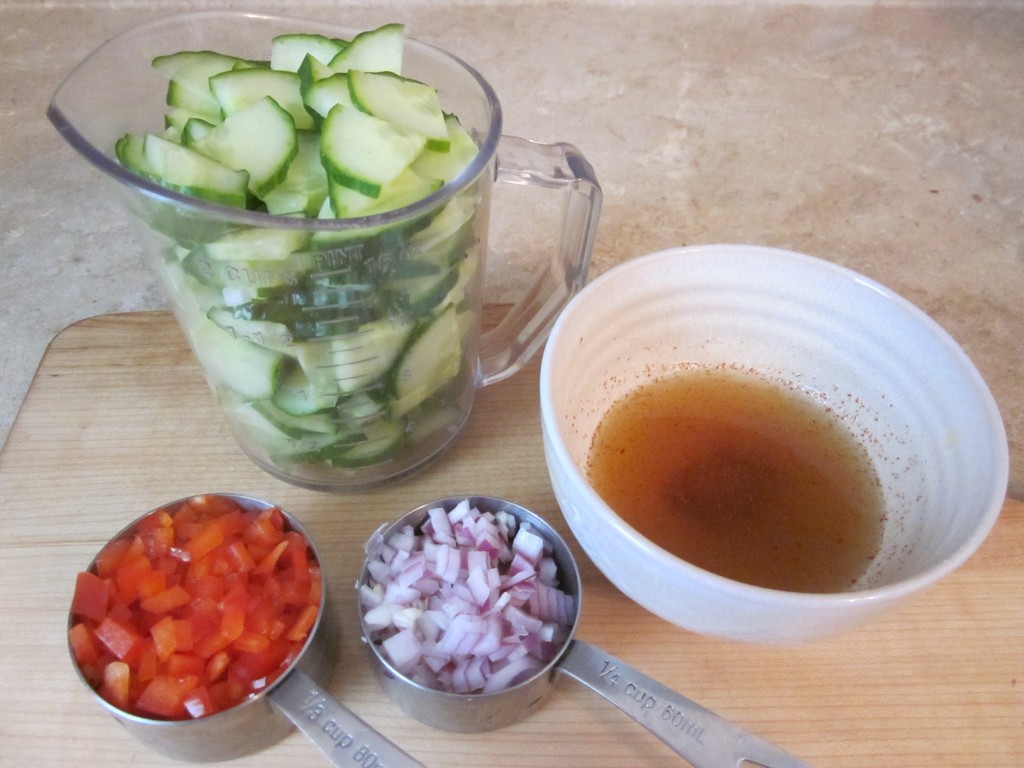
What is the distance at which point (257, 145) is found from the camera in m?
0.62

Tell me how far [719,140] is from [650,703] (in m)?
1.19

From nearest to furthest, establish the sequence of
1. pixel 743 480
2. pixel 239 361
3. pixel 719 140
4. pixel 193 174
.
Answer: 1. pixel 193 174
2. pixel 239 361
3. pixel 743 480
4. pixel 719 140

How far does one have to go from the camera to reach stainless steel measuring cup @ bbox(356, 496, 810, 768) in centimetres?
62

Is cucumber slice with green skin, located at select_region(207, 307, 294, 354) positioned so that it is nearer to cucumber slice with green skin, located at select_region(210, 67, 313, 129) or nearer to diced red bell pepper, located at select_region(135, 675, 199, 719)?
cucumber slice with green skin, located at select_region(210, 67, 313, 129)

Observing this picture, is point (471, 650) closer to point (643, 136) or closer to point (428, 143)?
point (428, 143)

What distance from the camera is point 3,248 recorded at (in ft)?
4.41

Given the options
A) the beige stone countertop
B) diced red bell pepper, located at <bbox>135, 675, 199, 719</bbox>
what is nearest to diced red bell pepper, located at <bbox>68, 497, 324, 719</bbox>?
diced red bell pepper, located at <bbox>135, 675, 199, 719</bbox>

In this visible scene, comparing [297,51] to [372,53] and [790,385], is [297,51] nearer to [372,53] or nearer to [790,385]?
[372,53]

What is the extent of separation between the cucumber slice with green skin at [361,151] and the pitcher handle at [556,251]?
0.16m

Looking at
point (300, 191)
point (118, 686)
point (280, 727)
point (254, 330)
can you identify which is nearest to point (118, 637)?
point (118, 686)

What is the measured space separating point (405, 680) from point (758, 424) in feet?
1.45

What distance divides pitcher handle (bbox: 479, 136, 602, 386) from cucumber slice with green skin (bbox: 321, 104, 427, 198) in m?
0.16

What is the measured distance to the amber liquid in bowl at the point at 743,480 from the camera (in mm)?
744

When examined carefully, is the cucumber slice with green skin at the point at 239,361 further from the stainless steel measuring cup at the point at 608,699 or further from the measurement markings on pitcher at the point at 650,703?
the measurement markings on pitcher at the point at 650,703
